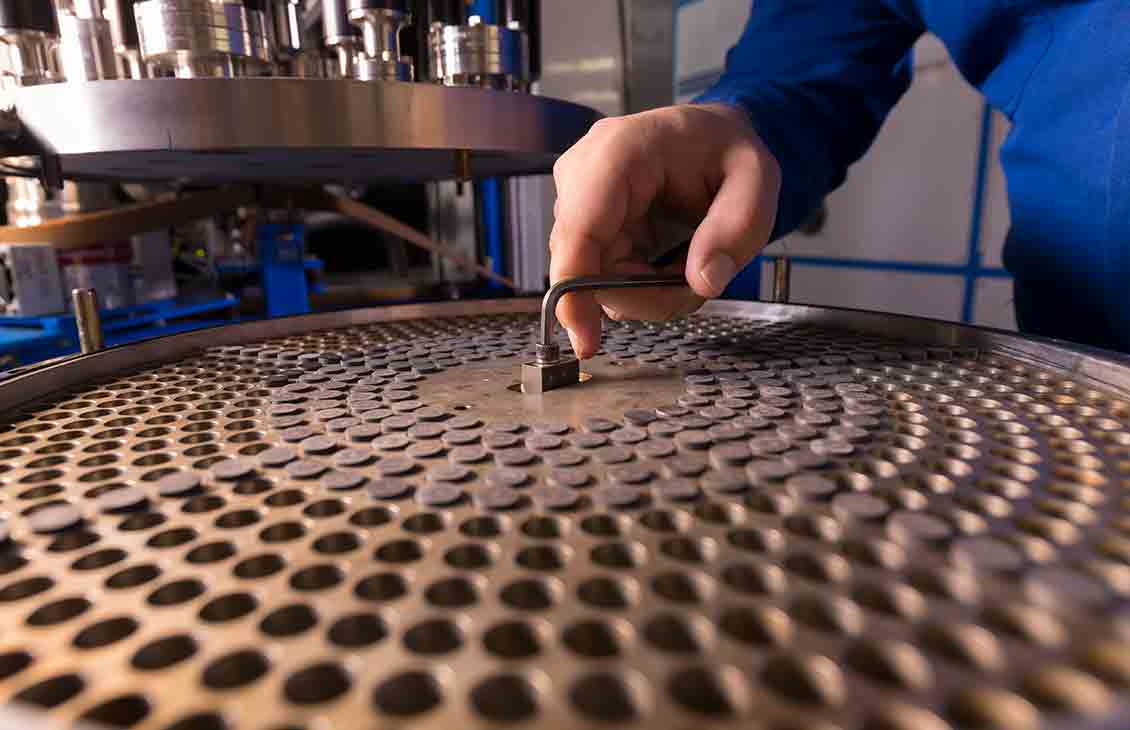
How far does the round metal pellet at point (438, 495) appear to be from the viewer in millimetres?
300

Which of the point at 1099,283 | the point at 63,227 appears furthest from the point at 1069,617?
the point at 63,227

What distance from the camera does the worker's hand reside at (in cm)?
51

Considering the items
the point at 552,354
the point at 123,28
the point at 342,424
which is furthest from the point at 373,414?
the point at 123,28

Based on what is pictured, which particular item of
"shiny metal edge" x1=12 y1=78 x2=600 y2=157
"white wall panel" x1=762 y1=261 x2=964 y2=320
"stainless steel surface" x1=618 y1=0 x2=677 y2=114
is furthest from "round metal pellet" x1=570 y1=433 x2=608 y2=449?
"stainless steel surface" x1=618 y1=0 x2=677 y2=114

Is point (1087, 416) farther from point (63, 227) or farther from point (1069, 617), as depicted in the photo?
point (63, 227)

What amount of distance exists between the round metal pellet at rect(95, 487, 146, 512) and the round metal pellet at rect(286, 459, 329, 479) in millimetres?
63

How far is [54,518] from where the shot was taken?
29 centimetres

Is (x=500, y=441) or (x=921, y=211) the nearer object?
(x=500, y=441)

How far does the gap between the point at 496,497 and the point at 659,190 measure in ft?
Result: 1.17

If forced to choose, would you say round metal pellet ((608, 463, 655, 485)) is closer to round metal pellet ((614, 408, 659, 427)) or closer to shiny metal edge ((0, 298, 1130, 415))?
round metal pellet ((614, 408, 659, 427))

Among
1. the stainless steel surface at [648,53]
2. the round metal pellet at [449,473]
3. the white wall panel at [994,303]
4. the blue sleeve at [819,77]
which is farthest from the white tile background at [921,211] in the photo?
the round metal pellet at [449,473]

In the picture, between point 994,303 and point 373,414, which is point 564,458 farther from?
point 994,303

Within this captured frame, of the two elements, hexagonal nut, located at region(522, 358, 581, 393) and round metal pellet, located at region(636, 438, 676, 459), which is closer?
round metal pellet, located at region(636, 438, 676, 459)

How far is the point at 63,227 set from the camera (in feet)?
3.32
